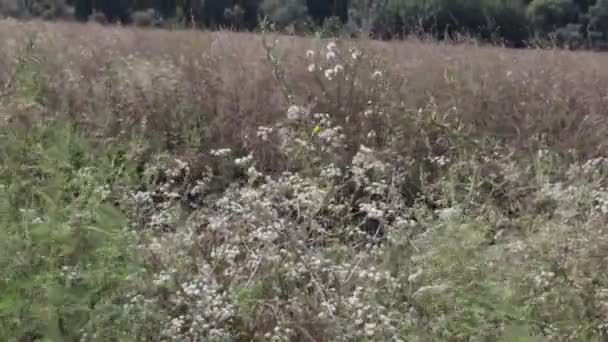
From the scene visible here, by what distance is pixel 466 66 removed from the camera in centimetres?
578

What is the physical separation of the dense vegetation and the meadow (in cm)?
39

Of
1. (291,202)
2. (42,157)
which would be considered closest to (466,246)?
(291,202)

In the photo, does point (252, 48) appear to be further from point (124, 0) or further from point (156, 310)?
point (124, 0)

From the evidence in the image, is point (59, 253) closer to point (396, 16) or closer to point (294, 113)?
point (294, 113)

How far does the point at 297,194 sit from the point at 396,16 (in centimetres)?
402

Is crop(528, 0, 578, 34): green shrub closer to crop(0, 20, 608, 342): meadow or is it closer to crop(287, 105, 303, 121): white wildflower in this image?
crop(0, 20, 608, 342): meadow

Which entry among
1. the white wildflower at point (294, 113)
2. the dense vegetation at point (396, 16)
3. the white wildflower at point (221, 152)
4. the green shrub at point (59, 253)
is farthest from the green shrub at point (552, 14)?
→ the green shrub at point (59, 253)

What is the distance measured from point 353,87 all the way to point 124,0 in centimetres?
617

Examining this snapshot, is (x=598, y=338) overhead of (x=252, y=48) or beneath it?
beneath

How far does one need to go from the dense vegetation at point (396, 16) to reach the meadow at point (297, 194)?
15.5 inches

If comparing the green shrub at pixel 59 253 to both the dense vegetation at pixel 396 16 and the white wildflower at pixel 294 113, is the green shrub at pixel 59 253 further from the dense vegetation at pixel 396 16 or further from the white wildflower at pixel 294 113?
the dense vegetation at pixel 396 16

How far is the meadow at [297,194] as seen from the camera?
283cm

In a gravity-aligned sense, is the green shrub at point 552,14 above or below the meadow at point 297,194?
above

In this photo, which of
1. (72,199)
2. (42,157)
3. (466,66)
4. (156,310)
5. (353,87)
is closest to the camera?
(156,310)
